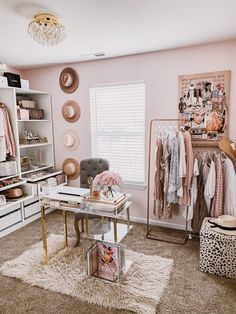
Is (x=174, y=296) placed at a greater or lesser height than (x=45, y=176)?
lesser

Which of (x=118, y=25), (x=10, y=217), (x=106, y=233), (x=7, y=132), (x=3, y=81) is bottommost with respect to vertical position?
(x=10, y=217)

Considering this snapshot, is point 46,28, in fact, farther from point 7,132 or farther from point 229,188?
point 229,188

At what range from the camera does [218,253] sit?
229cm

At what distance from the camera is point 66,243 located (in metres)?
2.88

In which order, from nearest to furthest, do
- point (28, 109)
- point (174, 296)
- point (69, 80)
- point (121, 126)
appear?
point (174, 296) < point (121, 126) < point (69, 80) < point (28, 109)

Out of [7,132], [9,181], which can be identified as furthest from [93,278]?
[7,132]

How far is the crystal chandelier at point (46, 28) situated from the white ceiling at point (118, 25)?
2.6 inches

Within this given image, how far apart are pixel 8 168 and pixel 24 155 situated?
32.6 inches

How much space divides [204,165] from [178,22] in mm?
1608

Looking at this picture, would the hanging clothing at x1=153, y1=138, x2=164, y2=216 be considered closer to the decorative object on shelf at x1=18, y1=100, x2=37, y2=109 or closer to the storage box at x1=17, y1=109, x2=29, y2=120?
the storage box at x1=17, y1=109, x2=29, y2=120

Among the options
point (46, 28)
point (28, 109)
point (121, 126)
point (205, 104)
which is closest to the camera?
point (46, 28)

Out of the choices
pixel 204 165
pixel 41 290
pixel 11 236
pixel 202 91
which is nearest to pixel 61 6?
pixel 202 91

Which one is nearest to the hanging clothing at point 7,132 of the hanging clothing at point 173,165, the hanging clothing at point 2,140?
the hanging clothing at point 2,140

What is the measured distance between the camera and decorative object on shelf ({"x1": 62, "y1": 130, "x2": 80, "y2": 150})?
3918 mm
